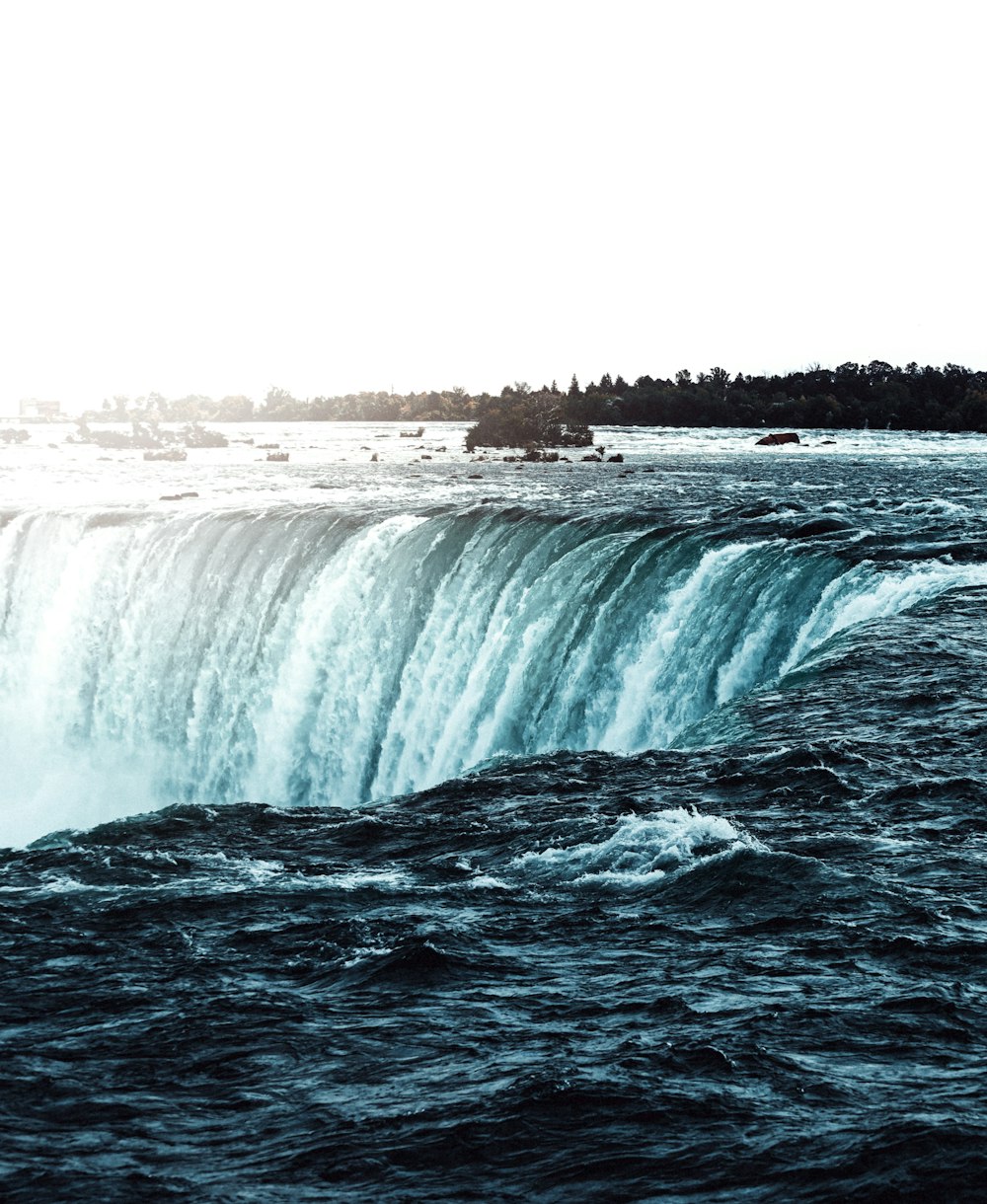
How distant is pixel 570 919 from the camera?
35.9ft

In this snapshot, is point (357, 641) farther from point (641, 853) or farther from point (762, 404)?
point (762, 404)

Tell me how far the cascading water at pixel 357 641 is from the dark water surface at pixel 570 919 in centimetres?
12

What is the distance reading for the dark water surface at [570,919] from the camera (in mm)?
7723

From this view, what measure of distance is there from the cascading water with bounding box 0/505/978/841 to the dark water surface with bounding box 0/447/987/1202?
4.6 inches

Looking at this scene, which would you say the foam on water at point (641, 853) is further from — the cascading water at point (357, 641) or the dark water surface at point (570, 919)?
the cascading water at point (357, 641)

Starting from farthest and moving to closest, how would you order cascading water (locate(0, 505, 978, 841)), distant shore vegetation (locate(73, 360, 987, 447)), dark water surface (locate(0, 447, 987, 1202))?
1. distant shore vegetation (locate(73, 360, 987, 447))
2. cascading water (locate(0, 505, 978, 841))
3. dark water surface (locate(0, 447, 987, 1202))

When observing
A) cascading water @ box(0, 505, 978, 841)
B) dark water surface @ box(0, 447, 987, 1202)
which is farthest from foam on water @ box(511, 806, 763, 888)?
cascading water @ box(0, 505, 978, 841)

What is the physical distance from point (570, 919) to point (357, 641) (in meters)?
16.9

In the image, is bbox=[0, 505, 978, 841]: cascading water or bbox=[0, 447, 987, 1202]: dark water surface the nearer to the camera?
bbox=[0, 447, 987, 1202]: dark water surface

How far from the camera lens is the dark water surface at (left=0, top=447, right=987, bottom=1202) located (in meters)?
7.72

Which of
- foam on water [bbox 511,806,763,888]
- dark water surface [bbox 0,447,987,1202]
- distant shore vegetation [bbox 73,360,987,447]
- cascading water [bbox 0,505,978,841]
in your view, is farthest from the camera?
distant shore vegetation [bbox 73,360,987,447]

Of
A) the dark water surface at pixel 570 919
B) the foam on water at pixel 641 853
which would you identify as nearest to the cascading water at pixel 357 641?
the dark water surface at pixel 570 919

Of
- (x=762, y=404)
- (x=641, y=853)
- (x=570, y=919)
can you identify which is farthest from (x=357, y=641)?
(x=762, y=404)

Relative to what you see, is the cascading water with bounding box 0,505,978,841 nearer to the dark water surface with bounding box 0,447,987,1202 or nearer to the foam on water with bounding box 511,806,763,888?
the dark water surface with bounding box 0,447,987,1202
